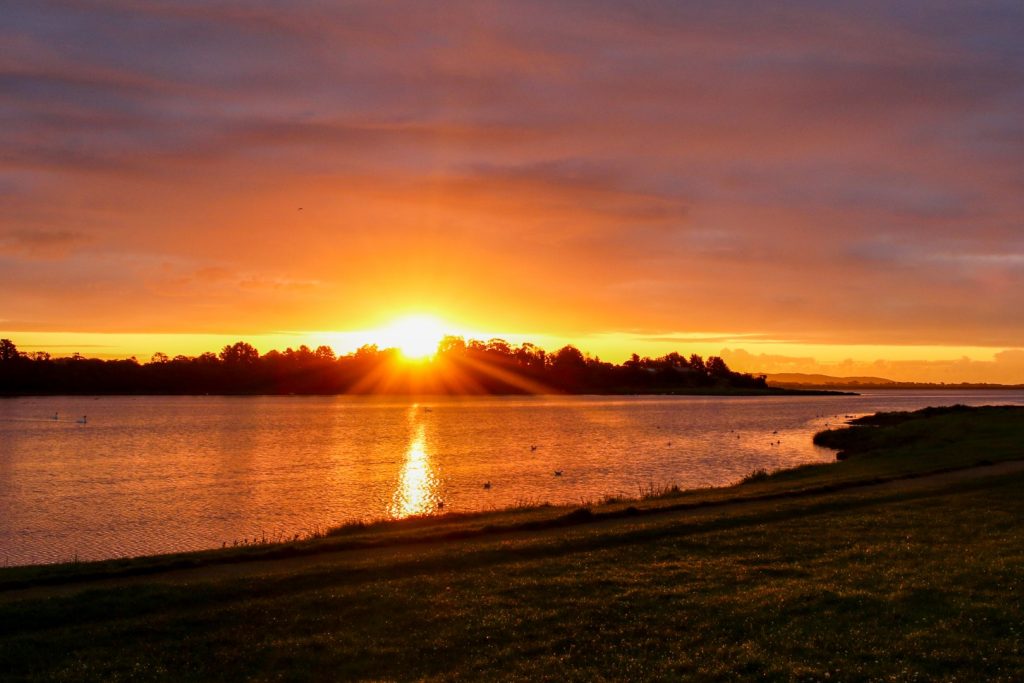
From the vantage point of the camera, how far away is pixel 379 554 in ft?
70.7

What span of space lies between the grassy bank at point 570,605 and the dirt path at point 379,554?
0.14 meters

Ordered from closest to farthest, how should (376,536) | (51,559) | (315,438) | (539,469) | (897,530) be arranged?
(897,530) → (376,536) → (51,559) → (539,469) → (315,438)

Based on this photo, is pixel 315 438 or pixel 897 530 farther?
pixel 315 438

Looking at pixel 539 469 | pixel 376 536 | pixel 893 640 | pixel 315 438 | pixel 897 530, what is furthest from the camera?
pixel 315 438

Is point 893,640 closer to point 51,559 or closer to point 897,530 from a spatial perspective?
point 897,530

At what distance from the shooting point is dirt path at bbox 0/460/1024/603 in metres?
18.5

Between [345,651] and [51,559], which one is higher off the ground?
[345,651]

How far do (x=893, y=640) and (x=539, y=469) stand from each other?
45.6 metres

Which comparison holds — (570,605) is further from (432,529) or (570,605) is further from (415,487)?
(415,487)

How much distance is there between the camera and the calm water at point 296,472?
35.9 m

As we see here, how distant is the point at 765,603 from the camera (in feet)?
48.2

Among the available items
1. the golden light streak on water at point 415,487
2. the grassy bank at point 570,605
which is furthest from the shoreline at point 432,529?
the golden light streak on water at point 415,487

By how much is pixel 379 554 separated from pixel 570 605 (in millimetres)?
7833

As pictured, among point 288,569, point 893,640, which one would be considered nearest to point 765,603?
point 893,640
